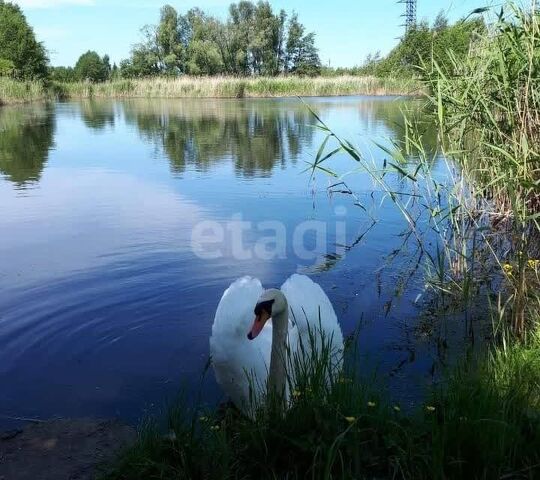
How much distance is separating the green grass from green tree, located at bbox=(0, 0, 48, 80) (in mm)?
52774

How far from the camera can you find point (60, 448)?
346 centimetres

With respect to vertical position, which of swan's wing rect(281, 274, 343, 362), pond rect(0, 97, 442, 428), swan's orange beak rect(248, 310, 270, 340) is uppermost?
swan's orange beak rect(248, 310, 270, 340)

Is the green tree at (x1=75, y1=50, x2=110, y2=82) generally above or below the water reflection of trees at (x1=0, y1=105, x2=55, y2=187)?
above

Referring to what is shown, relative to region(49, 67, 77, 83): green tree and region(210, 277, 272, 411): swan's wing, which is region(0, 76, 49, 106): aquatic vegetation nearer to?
region(49, 67, 77, 83): green tree

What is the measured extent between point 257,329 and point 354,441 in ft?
3.58

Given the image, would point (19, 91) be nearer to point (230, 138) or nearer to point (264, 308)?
point (230, 138)

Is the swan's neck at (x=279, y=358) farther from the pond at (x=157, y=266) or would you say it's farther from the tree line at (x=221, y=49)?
the tree line at (x=221, y=49)

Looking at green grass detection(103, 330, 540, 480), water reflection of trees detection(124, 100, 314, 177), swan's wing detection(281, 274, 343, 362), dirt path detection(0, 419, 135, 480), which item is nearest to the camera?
green grass detection(103, 330, 540, 480)

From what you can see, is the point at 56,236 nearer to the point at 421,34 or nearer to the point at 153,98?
the point at 421,34

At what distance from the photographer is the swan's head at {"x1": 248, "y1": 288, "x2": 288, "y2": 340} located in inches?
136

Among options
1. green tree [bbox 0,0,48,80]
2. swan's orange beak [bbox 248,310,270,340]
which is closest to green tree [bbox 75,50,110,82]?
green tree [bbox 0,0,48,80]

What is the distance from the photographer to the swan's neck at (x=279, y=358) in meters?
3.23

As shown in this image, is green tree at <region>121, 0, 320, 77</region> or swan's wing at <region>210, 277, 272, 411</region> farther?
green tree at <region>121, 0, 320, 77</region>

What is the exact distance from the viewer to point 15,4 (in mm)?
61438
